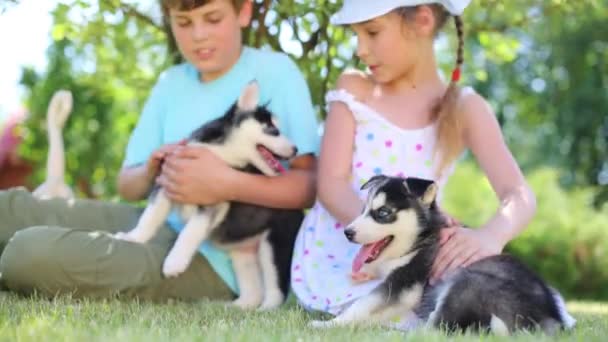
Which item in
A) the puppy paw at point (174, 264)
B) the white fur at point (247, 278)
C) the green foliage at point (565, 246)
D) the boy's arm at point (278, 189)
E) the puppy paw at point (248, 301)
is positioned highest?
the boy's arm at point (278, 189)

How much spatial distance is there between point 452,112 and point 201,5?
1306mm

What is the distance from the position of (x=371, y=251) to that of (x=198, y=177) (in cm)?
111

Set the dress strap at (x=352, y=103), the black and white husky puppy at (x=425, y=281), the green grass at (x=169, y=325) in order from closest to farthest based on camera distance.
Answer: the green grass at (x=169, y=325) → the black and white husky puppy at (x=425, y=281) → the dress strap at (x=352, y=103)

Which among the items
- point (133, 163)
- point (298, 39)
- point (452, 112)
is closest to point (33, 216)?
point (133, 163)

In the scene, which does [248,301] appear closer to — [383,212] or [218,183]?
[218,183]

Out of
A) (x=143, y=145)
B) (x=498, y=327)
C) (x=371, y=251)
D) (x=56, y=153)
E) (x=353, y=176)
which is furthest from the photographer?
(x=56, y=153)

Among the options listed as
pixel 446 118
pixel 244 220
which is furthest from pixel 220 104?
pixel 446 118

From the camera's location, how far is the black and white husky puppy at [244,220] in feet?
14.5

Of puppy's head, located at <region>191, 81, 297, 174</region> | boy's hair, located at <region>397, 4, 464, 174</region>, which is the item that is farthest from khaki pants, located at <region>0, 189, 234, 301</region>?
boy's hair, located at <region>397, 4, 464, 174</region>

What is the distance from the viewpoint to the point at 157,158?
4.64 meters

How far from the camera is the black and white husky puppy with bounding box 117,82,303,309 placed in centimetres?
441

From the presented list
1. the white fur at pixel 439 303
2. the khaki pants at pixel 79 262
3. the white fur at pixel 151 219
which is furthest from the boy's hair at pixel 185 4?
the white fur at pixel 439 303

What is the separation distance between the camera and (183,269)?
4.39 metres

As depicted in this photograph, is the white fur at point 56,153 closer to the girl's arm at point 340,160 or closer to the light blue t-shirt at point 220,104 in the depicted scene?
the light blue t-shirt at point 220,104
